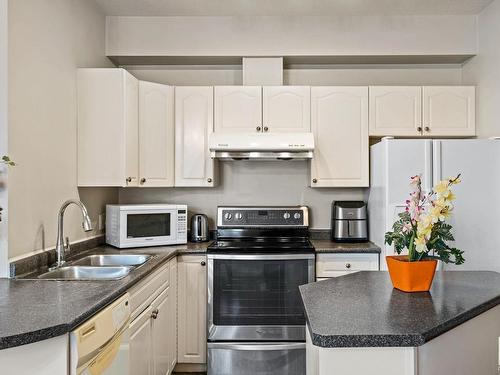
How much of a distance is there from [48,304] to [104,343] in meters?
0.26

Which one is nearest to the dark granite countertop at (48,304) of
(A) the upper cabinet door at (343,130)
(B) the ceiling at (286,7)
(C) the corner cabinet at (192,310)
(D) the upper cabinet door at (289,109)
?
(C) the corner cabinet at (192,310)

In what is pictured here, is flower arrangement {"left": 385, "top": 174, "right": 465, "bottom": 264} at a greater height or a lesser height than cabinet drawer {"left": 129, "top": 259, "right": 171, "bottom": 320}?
greater

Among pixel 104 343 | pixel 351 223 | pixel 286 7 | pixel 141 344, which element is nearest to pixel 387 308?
pixel 104 343

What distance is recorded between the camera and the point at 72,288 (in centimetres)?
173

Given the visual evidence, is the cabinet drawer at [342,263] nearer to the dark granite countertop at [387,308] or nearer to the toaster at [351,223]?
the toaster at [351,223]

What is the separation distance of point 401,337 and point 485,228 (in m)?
1.98

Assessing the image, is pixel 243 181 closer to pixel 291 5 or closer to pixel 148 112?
pixel 148 112

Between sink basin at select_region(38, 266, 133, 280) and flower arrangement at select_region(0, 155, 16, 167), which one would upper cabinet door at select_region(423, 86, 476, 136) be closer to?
sink basin at select_region(38, 266, 133, 280)

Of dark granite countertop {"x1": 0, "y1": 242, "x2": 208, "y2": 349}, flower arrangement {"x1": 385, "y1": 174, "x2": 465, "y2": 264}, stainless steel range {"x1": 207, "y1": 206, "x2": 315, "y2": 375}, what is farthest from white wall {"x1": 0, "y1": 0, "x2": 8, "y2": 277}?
flower arrangement {"x1": 385, "y1": 174, "x2": 465, "y2": 264}

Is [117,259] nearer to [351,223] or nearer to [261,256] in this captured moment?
[261,256]

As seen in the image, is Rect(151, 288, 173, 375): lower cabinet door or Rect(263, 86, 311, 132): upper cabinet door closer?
Rect(151, 288, 173, 375): lower cabinet door

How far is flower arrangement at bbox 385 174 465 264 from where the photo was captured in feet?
4.82

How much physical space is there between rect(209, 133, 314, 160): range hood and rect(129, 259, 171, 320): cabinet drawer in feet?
3.06

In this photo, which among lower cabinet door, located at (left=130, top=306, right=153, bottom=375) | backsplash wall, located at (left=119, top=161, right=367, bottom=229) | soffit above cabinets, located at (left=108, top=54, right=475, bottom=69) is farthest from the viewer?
backsplash wall, located at (left=119, top=161, right=367, bottom=229)
